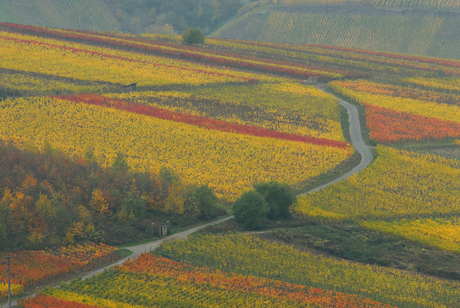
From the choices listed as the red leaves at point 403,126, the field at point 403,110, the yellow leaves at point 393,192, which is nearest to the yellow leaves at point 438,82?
the field at point 403,110

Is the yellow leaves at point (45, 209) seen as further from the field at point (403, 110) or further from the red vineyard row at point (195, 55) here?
the red vineyard row at point (195, 55)

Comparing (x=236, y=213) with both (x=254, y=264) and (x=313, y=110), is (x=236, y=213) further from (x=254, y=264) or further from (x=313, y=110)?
(x=313, y=110)

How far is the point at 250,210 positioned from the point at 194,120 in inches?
1440

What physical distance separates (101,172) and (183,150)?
19.3 m

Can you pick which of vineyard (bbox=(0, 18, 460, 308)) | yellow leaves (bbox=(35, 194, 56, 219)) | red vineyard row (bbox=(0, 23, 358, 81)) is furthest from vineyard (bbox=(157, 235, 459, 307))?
red vineyard row (bbox=(0, 23, 358, 81))

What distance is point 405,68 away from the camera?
160250 mm

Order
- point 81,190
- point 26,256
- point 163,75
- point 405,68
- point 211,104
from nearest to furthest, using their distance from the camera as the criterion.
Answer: point 26,256 → point 81,190 → point 211,104 → point 163,75 → point 405,68

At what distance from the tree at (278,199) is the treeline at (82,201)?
4.60 metres

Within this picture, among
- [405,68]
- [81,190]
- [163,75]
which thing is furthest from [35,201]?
[405,68]

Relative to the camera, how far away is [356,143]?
298ft

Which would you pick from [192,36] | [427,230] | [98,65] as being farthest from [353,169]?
[192,36]

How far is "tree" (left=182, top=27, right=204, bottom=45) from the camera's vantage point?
168038mm

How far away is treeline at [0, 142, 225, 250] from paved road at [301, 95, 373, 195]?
51.9ft

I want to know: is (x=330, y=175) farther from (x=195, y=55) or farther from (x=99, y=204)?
(x=195, y=55)
